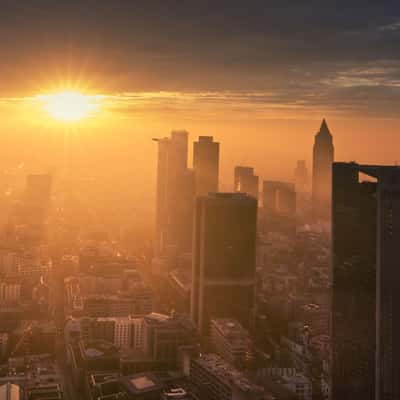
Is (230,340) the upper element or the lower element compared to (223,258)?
lower

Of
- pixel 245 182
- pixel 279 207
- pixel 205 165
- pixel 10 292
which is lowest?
pixel 10 292

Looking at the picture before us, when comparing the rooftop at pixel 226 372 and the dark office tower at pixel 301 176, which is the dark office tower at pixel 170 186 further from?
the rooftop at pixel 226 372

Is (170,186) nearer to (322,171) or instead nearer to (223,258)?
(223,258)

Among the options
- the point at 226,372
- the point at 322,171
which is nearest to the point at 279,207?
the point at 322,171

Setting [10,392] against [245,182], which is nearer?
[10,392]

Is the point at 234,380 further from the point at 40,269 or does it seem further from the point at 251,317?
the point at 40,269

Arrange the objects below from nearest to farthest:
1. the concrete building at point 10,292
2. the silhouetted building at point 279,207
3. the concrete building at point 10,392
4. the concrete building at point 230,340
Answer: the concrete building at point 10,392 → the concrete building at point 230,340 → the concrete building at point 10,292 → the silhouetted building at point 279,207

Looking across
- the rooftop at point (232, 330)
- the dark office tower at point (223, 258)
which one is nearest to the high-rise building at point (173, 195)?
the dark office tower at point (223, 258)

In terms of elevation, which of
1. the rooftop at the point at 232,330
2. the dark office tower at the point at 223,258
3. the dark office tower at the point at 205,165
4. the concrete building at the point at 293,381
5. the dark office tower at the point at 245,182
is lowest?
the concrete building at the point at 293,381

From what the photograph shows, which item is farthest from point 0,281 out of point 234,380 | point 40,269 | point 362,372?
point 362,372
